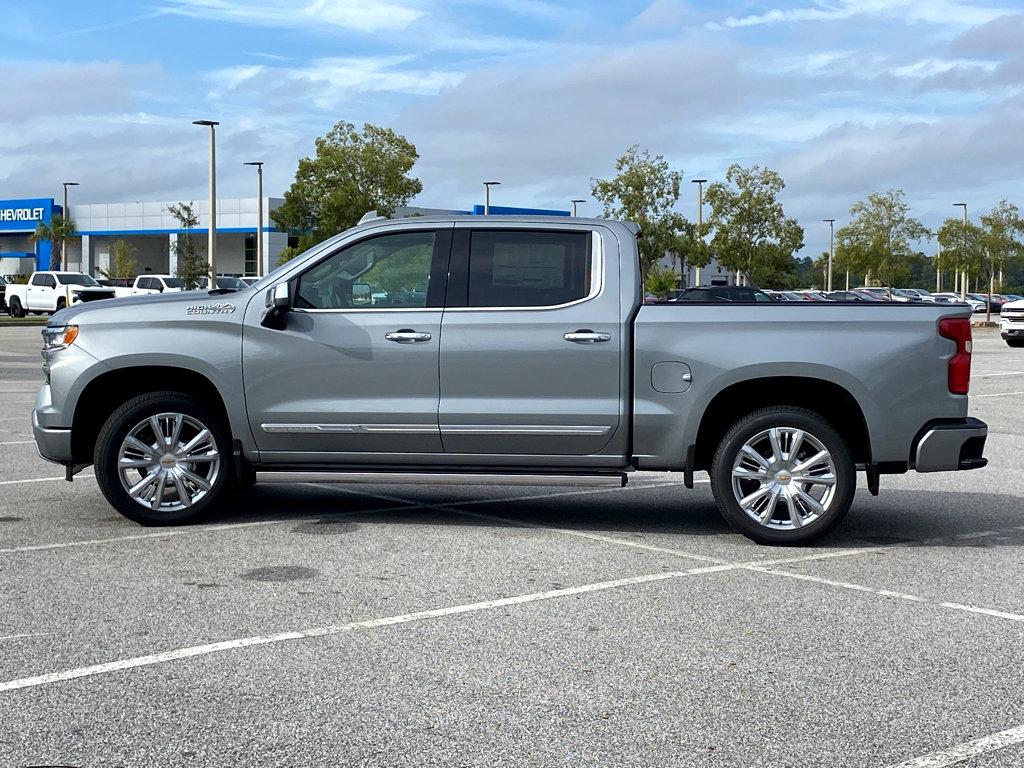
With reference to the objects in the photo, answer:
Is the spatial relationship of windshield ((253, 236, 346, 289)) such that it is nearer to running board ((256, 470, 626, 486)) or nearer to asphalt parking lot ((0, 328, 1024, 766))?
running board ((256, 470, 626, 486))

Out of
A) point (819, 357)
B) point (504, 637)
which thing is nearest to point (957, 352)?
point (819, 357)

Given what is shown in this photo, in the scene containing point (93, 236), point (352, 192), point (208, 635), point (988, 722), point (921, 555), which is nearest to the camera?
point (988, 722)

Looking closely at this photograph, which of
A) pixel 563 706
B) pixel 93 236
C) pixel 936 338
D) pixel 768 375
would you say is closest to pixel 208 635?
pixel 563 706

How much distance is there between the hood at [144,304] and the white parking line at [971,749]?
528 centimetres

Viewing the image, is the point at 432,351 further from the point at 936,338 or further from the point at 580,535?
the point at 936,338

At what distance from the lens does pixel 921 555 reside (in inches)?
299

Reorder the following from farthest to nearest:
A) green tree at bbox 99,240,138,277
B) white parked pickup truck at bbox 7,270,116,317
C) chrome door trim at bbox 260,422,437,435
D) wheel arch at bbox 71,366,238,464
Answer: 1. green tree at bbox 99,240,138,277
2. white parked pickup truck at bbox 7,270,116,317
3. wheel arch at bbox 71,366,238,464
4. chrome door trim at bbox 260,422,437,435

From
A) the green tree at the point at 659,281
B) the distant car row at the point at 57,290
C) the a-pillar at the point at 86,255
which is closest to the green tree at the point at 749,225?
the green tree at the point at 659,281

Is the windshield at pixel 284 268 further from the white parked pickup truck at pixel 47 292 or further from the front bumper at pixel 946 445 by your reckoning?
the white parked pickup truck at pixel 47 292

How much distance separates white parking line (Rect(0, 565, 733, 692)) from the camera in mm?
5074

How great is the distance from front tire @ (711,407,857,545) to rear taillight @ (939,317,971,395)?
2.45 feet

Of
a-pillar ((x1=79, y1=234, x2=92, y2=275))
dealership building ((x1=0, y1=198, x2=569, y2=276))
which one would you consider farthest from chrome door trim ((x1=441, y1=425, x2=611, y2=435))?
a-pillar ((x1=79, y1=234, x2=92, y2=275))

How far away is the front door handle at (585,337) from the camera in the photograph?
7887mm

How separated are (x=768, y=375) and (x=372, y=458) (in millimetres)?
2440
